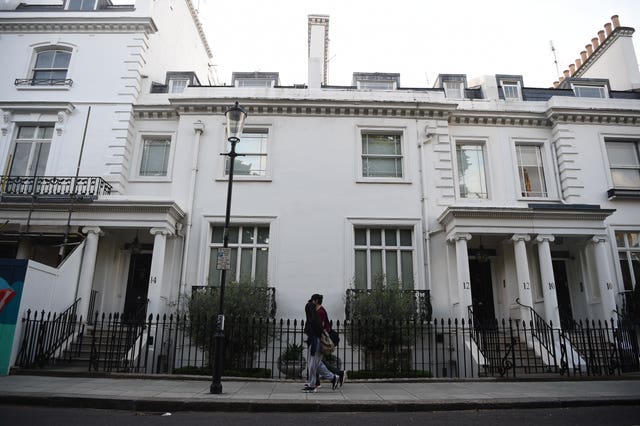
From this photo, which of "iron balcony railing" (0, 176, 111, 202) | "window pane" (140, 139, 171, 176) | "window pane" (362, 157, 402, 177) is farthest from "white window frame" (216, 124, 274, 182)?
"iron balcony railing" (0, 176, 111, 202)

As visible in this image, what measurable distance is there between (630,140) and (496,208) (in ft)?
24.8

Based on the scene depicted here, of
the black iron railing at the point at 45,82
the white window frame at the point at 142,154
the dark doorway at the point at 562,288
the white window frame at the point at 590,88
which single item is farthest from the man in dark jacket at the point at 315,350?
the white window frame at the point at 590,88

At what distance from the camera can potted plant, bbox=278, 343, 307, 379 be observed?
10.7 meters

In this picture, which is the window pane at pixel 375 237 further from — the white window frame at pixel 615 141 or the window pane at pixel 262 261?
the white window frame at pixel 615 141

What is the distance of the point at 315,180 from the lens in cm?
1447

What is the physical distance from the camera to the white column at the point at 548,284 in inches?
491

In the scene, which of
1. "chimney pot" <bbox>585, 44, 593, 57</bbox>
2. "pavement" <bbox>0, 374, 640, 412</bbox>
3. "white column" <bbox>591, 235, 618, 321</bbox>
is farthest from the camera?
"chimney pot" <bbox>585, 44, 593, 57</bbox>

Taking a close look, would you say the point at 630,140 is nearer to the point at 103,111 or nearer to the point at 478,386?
the point at 478,386

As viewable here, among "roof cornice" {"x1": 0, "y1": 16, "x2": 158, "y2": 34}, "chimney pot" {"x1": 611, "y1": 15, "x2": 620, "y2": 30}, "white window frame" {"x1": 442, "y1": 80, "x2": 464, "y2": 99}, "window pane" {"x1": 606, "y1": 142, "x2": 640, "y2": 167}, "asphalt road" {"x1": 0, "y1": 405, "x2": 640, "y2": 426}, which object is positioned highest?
"chimney pot" {"x1": 611, "y1": 15, "x2": 620, "y2": 30}

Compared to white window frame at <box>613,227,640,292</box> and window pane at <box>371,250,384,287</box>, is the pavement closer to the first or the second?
window pane at <box>371,250,384,287</box>

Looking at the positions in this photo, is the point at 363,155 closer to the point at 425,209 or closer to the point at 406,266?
the point at 425,209

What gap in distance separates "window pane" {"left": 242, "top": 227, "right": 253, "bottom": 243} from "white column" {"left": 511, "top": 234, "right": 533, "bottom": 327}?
8.32 metres

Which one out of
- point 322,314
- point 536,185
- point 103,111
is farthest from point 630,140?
point 103,111

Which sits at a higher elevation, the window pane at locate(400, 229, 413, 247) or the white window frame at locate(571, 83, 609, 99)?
the white window frame at locate(571, 83, 609, 99)
